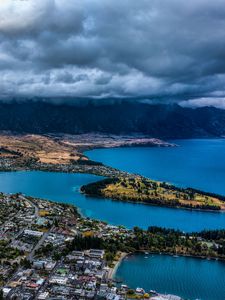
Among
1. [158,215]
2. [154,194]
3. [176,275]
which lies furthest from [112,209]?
[176,275]

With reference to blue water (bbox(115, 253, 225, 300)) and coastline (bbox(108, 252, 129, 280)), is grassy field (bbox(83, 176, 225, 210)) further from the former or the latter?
coastline (bbox(108, 252, 129, 280))

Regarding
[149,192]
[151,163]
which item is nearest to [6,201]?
[149,192]

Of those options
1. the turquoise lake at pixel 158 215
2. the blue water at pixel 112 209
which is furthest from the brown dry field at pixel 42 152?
the blue water at pixel 112 209

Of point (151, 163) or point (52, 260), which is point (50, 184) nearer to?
point (52, 260)

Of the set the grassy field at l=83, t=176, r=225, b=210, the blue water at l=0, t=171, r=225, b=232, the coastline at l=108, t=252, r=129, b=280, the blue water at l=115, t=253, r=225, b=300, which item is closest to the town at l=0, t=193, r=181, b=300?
the coastline at l=108, t=252, r=129, b=280

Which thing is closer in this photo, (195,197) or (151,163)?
(195,197)
